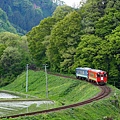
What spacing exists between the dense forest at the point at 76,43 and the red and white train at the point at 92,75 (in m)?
1.91

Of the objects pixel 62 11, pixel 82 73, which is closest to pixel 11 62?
pixel 62 11

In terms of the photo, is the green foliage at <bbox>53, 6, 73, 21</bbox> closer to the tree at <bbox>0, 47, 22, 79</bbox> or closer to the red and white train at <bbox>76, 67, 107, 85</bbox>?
the tree at <bbox>0, 47, 22, 79</bbox>

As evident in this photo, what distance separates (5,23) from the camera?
196 m

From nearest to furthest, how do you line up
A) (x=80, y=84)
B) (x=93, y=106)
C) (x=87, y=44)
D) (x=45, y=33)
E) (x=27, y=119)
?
1. (x=27, y=119)
2. (x=93, y=106)
3. (x=80, y=84)
4. (x=87, y=44)
5. (x=45, y=33)

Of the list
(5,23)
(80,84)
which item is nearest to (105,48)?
(80,84)

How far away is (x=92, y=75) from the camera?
5031 cm

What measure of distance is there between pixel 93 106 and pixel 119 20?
87.8 ft

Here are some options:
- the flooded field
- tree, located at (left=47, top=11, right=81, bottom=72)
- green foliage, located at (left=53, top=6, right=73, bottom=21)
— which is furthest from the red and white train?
green foliage, located at (left=53, top=6, right=73, bottom=21)

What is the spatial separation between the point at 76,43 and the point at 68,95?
15.0m

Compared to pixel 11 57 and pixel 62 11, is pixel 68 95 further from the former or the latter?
pixel 11 57

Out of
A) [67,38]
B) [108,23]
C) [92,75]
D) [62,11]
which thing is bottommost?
[92,75]

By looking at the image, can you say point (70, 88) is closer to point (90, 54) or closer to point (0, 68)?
point (90, 54)

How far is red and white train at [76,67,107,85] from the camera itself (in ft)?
158

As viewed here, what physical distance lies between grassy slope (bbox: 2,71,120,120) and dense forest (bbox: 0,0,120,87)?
4063 millimetres
